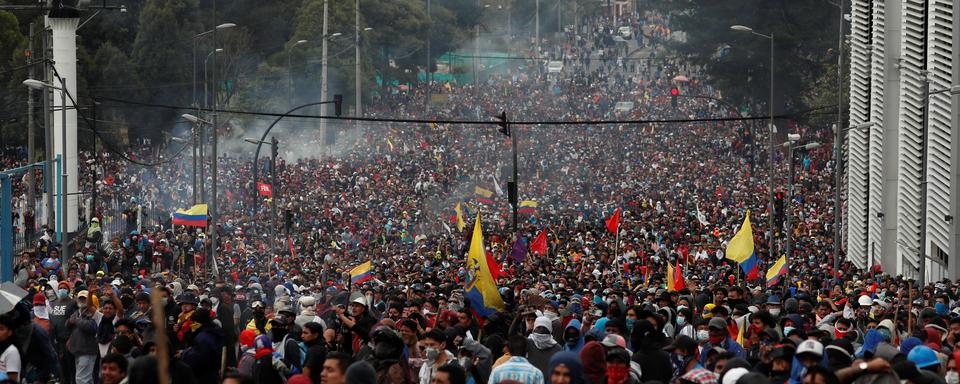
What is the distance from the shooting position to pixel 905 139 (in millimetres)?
38125

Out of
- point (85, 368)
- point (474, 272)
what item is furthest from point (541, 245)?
point (85, 368)

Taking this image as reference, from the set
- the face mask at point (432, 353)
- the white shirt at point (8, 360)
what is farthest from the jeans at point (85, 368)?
the face mask at point (432, 353)

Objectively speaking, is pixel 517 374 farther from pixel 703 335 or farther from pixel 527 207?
pixel 527 207

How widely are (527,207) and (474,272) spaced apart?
2922cm

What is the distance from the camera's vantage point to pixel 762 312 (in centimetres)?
1409

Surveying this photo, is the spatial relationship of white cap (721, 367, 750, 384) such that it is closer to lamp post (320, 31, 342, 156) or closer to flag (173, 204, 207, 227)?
flag (173, 204, 207, 227)

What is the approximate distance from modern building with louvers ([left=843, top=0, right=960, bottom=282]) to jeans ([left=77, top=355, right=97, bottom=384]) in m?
16.1

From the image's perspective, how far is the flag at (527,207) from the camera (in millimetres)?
46566

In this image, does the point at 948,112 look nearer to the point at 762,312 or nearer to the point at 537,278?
the point at 537,278

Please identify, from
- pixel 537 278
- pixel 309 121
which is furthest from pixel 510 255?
pixel 309 121

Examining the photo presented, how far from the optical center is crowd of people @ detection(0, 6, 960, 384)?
12492mm

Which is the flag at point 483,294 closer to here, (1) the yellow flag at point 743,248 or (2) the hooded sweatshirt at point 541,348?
(2) the hooded sweatshirt at point 541,348

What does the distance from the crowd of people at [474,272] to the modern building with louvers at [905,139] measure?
5.13 feet

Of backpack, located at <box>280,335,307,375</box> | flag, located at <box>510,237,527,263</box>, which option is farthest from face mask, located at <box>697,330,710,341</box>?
flag, located at <box>510,237,527,263</box>
